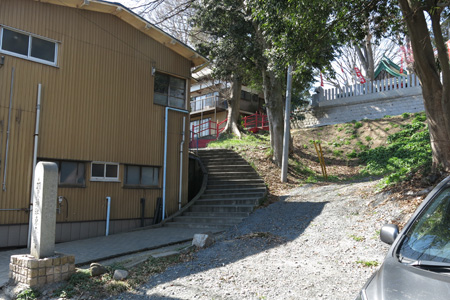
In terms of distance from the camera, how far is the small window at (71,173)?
1016cm

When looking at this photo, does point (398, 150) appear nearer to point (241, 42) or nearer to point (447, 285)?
point (241, 42)

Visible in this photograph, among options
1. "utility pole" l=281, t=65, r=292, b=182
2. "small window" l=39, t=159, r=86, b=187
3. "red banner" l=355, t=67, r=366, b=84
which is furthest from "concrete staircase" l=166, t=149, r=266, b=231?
"red banner" l=355, t=67, r=366, b=84

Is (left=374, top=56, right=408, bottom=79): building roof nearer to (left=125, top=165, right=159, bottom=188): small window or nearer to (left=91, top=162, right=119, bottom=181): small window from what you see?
(left=125, top=165, right=159, bottom=188): small window

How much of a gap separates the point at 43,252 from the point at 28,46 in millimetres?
6338

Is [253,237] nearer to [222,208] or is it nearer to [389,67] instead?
[222,208]

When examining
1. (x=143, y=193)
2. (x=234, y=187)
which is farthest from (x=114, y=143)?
(x=234, y=187)

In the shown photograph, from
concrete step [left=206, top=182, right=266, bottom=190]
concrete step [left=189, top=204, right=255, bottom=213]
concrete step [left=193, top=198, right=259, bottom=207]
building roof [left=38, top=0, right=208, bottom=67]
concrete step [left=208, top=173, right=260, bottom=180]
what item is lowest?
concrete step [left=189, top=204, right=255, bottom=213]

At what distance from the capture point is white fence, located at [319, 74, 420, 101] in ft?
69.2

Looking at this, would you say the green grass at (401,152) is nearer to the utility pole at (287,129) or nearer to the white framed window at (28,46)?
the utility pole at (287,129)

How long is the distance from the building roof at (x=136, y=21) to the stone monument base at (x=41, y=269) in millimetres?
7444

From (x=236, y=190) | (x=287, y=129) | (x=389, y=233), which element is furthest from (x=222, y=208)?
(x=389, y=233)

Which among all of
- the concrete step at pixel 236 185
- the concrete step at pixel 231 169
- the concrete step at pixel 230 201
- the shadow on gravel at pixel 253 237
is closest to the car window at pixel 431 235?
the shadow on gravel at pixel 253 237

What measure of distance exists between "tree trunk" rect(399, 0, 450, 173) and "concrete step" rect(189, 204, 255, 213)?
5.39 m

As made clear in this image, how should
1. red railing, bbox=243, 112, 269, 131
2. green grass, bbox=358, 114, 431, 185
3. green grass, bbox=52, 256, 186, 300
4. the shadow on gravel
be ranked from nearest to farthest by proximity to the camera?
green grass, bbox=52, 256, 186, 300 < the shadow on gravel < green grass, bbox=358, 114, 431, 185 < red railing, bbox=243, 112, 269, 131
